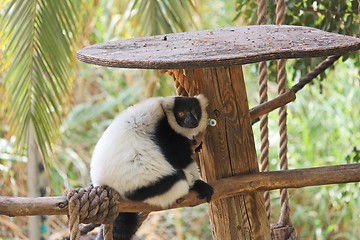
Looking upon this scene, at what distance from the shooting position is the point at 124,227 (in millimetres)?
2592

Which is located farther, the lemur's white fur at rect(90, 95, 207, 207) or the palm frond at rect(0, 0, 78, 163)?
the palm frond at rect(0, 0, 78, 163)

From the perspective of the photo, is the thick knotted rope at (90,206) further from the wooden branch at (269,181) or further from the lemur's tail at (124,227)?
the lemur's tail at (124,227)

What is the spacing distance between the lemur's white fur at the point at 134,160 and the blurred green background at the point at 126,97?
3.74 feet

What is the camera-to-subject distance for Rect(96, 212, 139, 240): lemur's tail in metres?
2.58

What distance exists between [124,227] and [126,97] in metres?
3.81

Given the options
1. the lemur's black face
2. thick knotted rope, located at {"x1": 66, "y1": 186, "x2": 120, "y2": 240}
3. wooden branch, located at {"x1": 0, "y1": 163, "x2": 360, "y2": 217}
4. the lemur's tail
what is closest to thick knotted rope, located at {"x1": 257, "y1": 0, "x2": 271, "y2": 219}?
wooden branch, located at {"x1": 0, "y1": 163, "x2": 360, "y2": 217}

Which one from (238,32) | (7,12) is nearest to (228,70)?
(238,32)

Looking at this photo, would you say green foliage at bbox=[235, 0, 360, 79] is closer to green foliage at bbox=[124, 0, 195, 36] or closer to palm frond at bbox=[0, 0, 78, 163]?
green foliage at bbox=[124, 0, 195, 36]

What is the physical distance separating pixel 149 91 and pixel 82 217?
2.29 meters

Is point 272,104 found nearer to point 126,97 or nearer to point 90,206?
point 90,206

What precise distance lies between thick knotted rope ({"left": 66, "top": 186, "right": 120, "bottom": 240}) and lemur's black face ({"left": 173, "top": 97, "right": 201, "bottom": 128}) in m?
0.40

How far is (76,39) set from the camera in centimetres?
386

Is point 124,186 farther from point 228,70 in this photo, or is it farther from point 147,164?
point 228,70

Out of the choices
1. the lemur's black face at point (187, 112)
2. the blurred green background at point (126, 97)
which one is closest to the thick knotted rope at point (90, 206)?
the lemur's black face at point (187, 112)
